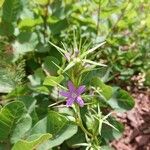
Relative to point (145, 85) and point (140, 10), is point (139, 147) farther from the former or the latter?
point (140, 10)

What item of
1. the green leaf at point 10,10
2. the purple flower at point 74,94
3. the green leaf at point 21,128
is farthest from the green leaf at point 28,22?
the purple flower at point 74,94

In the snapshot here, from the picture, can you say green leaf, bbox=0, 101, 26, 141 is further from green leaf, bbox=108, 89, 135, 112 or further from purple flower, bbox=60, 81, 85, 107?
green leaf, bbox=108, 89, 135, 112

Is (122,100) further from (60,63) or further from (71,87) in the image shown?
(71,87)

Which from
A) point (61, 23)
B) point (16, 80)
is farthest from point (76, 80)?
point (61, 23)

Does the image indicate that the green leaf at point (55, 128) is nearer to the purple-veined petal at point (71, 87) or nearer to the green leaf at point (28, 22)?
Answer: the purple-veined petal at point (71, 87)

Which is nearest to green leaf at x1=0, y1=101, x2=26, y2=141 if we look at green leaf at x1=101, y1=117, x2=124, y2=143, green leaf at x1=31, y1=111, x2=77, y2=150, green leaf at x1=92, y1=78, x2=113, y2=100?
green leaf at x1=31, y1=111, x2=77, y2=150
